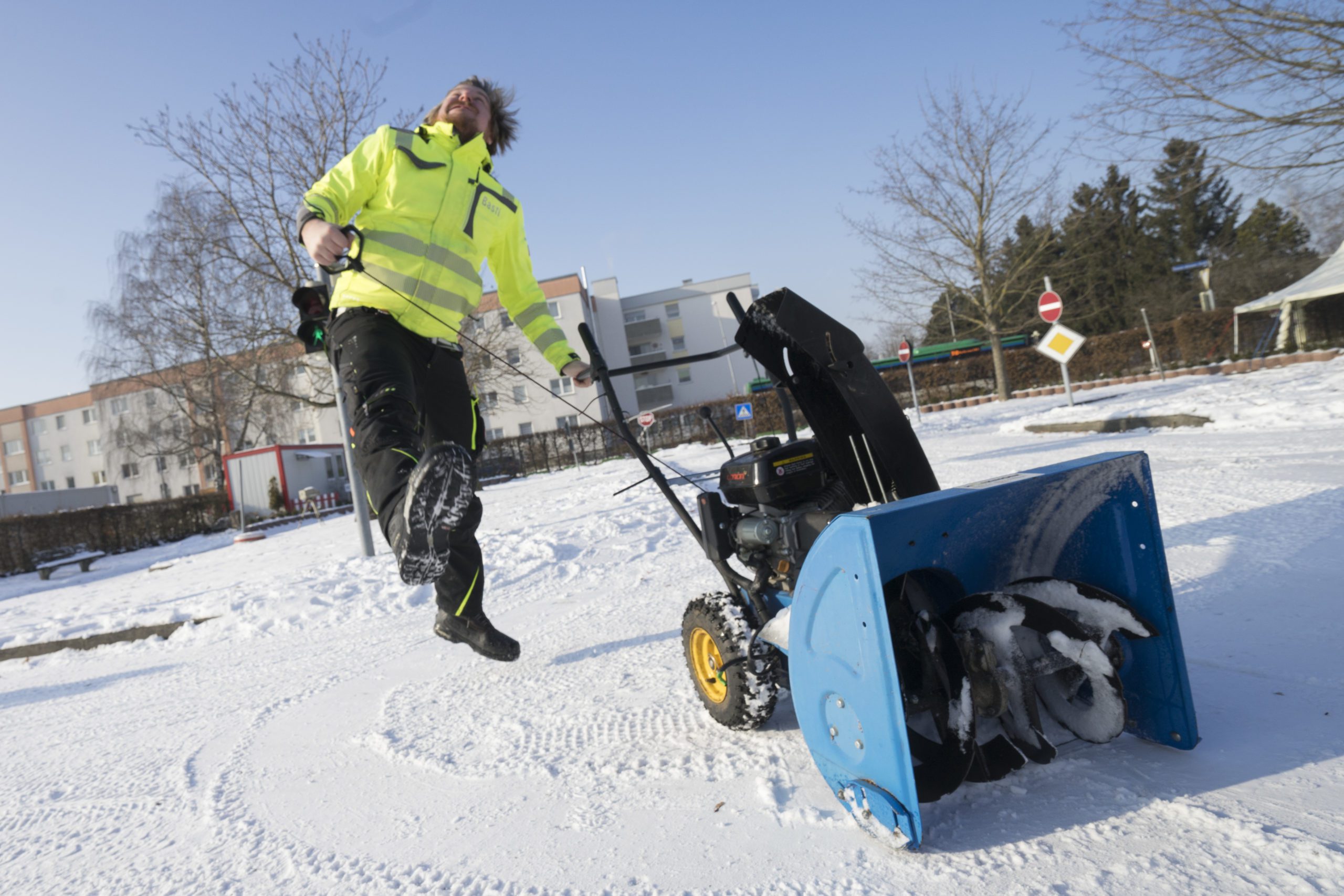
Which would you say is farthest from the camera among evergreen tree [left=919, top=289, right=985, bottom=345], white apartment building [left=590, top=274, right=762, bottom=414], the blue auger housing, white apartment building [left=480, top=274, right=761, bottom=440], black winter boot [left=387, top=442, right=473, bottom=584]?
white apartment building [left=590, top=274, right=762, bottom=414]

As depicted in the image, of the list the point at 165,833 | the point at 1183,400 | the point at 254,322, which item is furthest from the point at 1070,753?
the point at 254,322

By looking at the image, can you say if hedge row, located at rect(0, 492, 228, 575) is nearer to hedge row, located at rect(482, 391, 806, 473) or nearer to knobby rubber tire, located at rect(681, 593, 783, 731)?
hedge row, located at rect(482, 391, 806, 473)

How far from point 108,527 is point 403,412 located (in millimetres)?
23210

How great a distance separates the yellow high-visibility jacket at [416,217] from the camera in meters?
2.58

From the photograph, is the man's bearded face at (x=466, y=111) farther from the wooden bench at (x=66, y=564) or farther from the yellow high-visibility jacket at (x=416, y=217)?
the wooden bench at (x=66, y=564)

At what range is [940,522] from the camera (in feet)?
4.95

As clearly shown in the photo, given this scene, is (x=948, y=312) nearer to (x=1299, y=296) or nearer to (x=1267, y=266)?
(x=1299, y=296)

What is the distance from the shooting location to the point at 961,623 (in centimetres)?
152

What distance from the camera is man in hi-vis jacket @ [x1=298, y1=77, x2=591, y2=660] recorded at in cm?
198

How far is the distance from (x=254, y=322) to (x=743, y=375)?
47.5 m

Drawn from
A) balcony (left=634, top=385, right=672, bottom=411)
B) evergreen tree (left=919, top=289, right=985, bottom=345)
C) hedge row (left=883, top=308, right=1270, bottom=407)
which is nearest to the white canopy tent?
hedge row (left=883, top=308, right=1270, bottom=407)

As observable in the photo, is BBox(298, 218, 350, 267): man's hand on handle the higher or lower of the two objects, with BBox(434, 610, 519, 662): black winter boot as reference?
higher

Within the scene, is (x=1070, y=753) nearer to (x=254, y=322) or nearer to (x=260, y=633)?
(x=260, y=633)

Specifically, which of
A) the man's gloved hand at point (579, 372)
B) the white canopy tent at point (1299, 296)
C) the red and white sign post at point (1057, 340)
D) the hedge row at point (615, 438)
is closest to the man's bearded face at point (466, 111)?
the man's gloved hand at point (579, 372)
